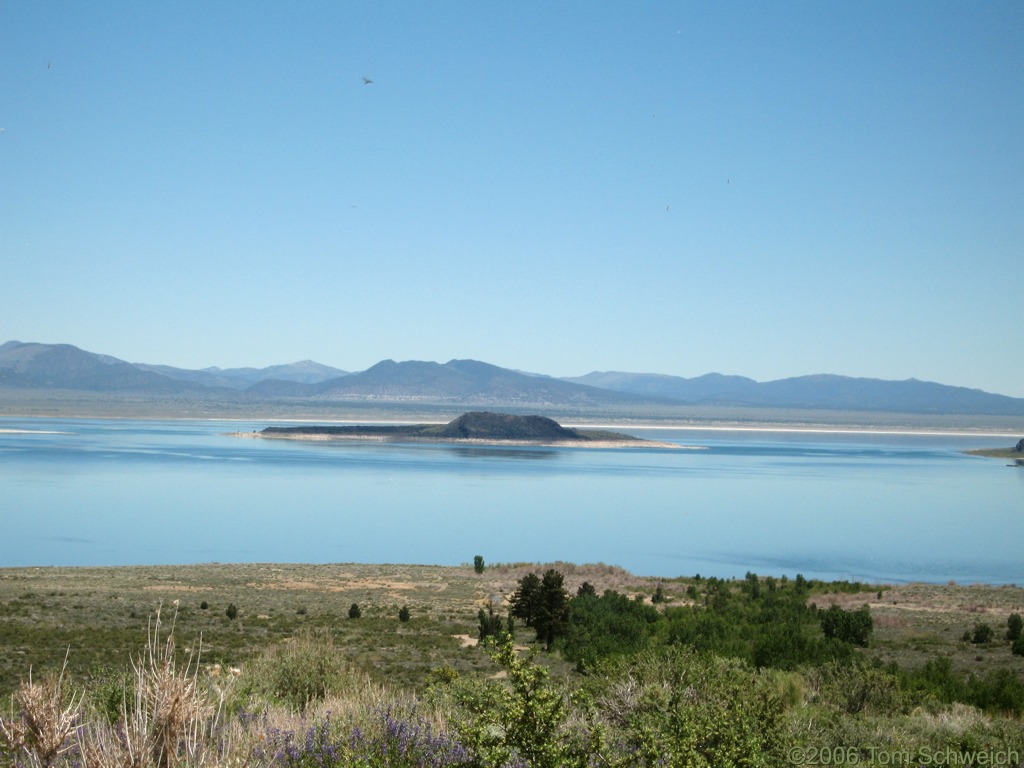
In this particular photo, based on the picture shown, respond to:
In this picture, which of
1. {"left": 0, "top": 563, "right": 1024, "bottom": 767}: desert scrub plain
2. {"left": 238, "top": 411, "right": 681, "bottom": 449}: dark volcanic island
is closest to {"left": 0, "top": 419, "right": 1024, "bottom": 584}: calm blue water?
{"left": 0, "top": 563, "right": 1024, "bottom": 767}: desert scrub plain

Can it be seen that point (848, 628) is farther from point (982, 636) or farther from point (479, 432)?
point (479, 432)

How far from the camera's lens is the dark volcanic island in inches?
5049

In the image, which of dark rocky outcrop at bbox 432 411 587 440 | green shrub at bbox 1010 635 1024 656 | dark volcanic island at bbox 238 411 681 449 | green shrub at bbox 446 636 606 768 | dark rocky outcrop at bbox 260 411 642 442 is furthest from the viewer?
dark rocky outcrop at bbox 432 411 587 440

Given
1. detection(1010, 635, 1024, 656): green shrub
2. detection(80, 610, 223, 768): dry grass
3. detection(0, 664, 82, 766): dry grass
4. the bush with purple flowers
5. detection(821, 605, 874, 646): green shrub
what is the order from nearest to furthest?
detection(80, 610, 223, 768): dry grass, detection(0, 664, 82, 766): dry grass, the bush with purple flowers, detection(1010, 635, 1024, 656): green shrub, detection(821, 605, 874, 646): green shrub

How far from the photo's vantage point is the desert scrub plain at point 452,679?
4.91 metres

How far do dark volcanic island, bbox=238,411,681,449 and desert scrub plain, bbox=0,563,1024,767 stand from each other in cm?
9653

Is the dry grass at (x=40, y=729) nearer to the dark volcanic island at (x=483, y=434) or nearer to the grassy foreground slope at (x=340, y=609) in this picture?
the grassy foreground slope at (x=340, y=609)

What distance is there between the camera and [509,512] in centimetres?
5566

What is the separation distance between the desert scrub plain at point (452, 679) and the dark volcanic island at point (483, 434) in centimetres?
9653

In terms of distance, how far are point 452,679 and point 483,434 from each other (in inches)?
4774

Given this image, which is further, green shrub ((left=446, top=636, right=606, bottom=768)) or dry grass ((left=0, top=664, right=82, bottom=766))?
green shrub ((left=446, top=636, right=606, bottom=768))

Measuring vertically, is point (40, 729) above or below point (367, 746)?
above

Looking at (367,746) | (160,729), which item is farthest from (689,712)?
(160,729)

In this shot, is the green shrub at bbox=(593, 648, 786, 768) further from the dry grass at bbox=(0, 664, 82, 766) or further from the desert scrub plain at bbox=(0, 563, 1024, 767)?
the dry grass at bbox=(0, 664, 82, 766)
